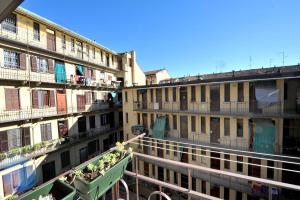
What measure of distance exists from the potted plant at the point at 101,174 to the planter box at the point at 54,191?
0.12 metres

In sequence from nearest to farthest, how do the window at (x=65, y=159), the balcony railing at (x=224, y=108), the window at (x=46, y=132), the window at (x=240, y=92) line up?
the balcony railing at (x=224, y=108), the window at (x=240, y=92), the window at (x=46, y=132), the window at (x=65, y=159)

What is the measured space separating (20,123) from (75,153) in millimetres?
6758

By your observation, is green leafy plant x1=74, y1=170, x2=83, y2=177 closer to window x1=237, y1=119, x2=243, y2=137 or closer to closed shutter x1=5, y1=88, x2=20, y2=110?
closed shutter x1=5, y1=88, x2=20, y2=110

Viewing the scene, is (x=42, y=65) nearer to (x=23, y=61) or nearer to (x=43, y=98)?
(x=23, y=61)

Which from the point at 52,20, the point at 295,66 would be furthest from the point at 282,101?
the point at 52,20

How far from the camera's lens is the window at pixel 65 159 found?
58.6ft

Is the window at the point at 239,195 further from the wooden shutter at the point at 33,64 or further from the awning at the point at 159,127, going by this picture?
the wooden shutter at the point at 33,64

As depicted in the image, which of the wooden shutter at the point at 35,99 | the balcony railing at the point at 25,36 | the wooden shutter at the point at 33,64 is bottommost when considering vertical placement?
the wooden shutter at the point at 35,99

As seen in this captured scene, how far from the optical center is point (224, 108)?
1562 centimetres

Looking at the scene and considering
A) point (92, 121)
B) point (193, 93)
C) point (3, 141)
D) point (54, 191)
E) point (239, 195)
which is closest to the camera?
point (54, 191)

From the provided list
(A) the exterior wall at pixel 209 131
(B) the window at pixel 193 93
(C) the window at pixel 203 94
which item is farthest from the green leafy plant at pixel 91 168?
(B) the window at pixel 193 93

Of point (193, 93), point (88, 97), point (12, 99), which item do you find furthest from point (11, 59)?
point (193, 93)

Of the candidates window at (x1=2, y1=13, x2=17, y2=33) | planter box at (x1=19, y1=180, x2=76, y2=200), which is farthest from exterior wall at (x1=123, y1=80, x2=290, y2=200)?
window at (x1=2, y1=13, x2=17, y2=33)

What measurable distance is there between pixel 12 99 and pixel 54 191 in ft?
47.8
